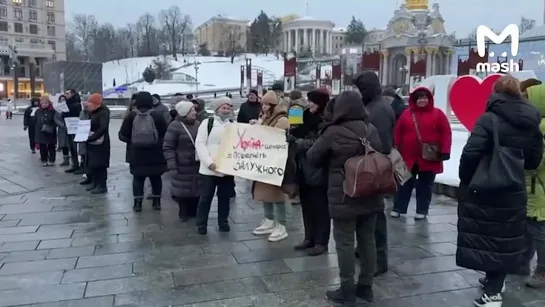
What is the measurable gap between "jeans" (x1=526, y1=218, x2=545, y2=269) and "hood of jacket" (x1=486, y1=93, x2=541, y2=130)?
99 centimetres

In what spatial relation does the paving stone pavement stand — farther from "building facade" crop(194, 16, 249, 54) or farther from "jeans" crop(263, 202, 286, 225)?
"building facade" crop(194, 16, 249, 54)

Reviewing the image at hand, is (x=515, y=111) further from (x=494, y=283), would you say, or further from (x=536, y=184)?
(x=494, y=283)

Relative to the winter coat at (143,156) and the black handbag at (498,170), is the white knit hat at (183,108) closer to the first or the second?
the winter coat at (143,156)

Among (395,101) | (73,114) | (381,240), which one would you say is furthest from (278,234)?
(73,114)

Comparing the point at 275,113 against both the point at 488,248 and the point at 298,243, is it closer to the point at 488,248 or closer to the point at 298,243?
the point at 298,243

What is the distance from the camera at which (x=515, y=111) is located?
12.2 ft

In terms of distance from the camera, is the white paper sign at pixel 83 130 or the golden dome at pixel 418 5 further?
the golden dome at pixel 418 5

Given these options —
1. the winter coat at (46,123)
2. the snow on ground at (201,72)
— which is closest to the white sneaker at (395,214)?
the winter coat at (46,123)

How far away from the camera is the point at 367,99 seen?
4.78 metres

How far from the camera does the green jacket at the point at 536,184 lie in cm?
412

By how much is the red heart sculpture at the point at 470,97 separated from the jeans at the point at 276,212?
538 cm

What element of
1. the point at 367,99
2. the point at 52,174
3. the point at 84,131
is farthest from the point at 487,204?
the point at 52,174

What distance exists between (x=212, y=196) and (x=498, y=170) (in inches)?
130

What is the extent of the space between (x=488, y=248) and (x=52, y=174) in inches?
355
